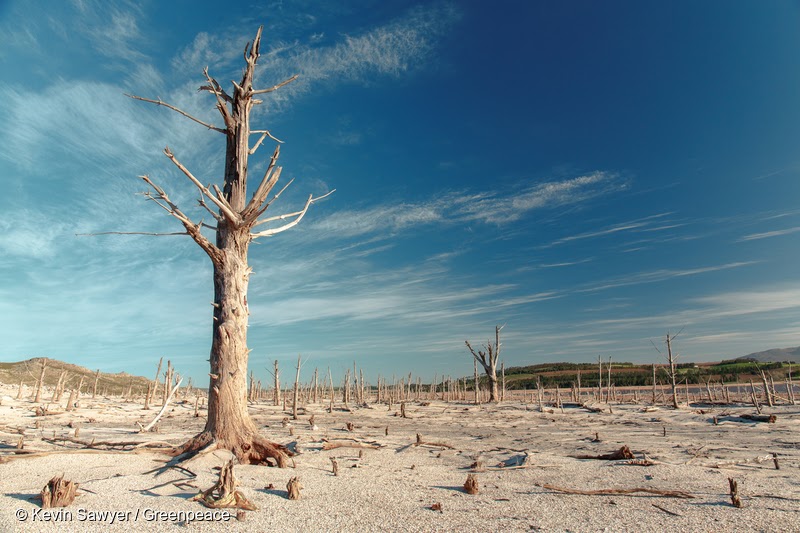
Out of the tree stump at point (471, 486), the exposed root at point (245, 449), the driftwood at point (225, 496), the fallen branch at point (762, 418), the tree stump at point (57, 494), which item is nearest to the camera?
the tree stump at point (57, 494)

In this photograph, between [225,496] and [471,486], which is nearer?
[225,496]

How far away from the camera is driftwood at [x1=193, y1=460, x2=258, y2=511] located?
13.3ft

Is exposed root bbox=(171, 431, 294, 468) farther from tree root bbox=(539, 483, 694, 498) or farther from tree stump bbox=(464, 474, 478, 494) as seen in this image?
tree root bbox=(539, 483, 694, 498)

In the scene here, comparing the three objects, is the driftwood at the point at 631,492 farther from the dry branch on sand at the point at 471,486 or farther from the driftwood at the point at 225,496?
the driftwood at the point at 225,496

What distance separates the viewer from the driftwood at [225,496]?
13.3ft

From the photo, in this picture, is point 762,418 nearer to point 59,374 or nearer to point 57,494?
point 57,494

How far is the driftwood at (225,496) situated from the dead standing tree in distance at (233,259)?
184 cm

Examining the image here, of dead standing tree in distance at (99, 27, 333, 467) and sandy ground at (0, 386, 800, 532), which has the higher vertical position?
dead standing tree in distance at (99, 27, 333, 467)

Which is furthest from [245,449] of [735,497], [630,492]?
[735,497]

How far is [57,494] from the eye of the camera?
3.95m

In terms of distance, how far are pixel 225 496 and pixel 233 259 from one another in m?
3.63

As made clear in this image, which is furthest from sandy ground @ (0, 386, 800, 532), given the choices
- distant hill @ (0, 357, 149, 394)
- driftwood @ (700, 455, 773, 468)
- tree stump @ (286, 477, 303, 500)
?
distant hill @ (0, 357, 149, 394)

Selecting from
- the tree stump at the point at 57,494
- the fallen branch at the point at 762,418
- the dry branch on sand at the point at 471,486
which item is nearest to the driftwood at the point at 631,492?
the dry branch on sand at the point at 471,486

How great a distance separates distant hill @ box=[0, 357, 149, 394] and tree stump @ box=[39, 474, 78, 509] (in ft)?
171
